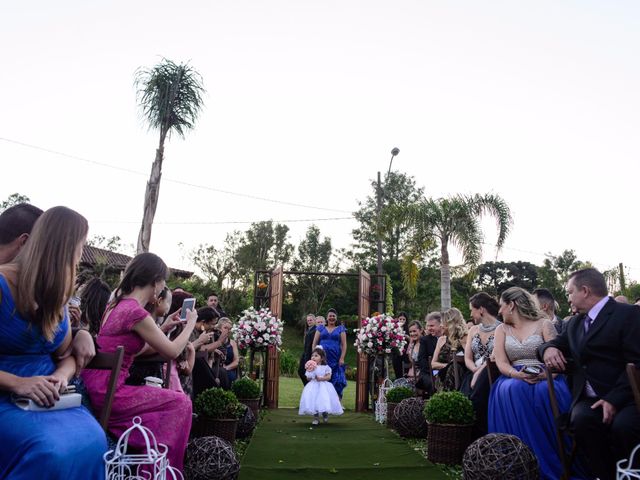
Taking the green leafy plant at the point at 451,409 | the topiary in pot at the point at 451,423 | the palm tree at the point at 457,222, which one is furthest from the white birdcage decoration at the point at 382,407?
the palm tree at the point at 457,222

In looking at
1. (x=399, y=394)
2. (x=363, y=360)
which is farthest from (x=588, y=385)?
(x=363, y=360)

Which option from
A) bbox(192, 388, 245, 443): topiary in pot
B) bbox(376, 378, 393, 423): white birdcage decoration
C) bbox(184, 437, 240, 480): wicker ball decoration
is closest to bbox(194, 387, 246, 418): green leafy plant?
bbox(192, 388, 245, 443): topiary in pot

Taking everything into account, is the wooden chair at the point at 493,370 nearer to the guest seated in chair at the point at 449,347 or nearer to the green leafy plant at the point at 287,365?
the guest seated in chair at the point at 449,347

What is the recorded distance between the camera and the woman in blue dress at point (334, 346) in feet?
41.2

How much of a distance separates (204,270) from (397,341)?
34435 mm

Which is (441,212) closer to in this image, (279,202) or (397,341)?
(397,341)

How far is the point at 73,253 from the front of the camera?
2941mm

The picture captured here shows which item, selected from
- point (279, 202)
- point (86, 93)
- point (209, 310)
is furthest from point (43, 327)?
point (279, 202)

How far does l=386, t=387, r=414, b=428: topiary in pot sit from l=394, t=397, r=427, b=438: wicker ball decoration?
29.1 inches

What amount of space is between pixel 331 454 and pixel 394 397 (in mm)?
2575

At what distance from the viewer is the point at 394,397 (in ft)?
31.9

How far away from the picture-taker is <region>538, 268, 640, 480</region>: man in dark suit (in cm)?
396

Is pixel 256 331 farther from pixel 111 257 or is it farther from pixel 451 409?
pixel 111 257

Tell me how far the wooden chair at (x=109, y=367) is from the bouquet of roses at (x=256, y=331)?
7.94 metres
